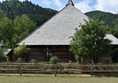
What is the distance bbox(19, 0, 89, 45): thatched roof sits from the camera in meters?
40.6

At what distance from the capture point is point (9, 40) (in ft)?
232

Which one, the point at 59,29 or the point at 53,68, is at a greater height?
the point at 59,29

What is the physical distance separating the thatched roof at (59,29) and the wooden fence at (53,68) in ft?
22.2

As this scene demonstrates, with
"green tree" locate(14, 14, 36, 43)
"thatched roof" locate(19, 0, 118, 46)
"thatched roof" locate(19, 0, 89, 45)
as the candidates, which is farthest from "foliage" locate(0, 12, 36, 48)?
"thatched roof" locate(19, 0, 89, 45)

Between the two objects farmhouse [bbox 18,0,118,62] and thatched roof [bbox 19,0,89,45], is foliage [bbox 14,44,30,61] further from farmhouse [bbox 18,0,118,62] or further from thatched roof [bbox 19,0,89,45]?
thatched roof [bbox 19,0,89,45]

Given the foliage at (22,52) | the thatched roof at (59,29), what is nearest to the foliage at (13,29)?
the thatched roof at (59,29)

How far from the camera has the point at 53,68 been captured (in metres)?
32.9

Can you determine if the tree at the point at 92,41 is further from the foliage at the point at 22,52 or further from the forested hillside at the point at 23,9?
the forested hillside at the point at 23,9

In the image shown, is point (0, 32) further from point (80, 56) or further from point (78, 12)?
point (80, 56)

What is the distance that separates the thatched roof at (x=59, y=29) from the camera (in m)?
40.6

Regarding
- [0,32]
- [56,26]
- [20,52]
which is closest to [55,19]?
[56,26]

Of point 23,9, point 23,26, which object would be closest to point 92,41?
point 23,26

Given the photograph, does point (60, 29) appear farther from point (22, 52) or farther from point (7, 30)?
point (7, 30)

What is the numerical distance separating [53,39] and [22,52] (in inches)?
163
